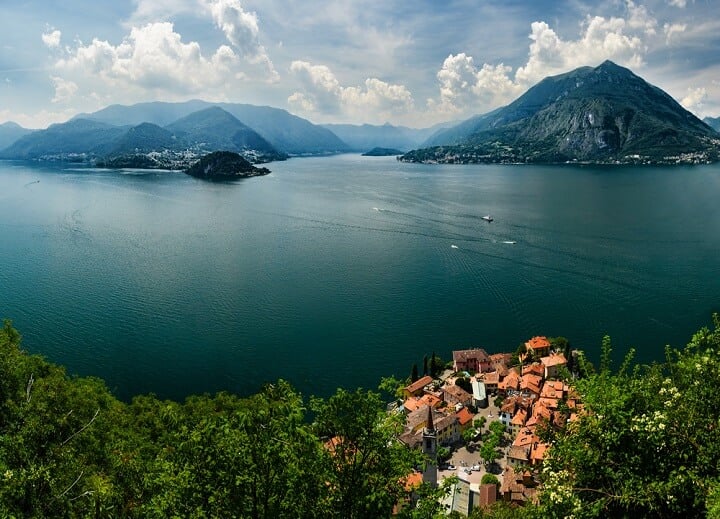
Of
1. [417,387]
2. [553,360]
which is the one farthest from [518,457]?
[553,360]

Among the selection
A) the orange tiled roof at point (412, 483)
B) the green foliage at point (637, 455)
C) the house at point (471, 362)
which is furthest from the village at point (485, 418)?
the green foliage at point (637, 455)

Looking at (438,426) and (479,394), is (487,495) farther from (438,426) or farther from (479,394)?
(479,394)

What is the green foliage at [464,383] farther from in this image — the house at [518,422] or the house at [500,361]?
the house at [518,422]

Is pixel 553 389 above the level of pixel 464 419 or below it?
above

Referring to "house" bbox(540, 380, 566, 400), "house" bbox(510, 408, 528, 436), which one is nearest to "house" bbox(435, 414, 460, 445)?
"house" bbox(510, 408, 528, 436)

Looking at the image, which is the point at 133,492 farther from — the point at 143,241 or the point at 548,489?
the point at 143,241
